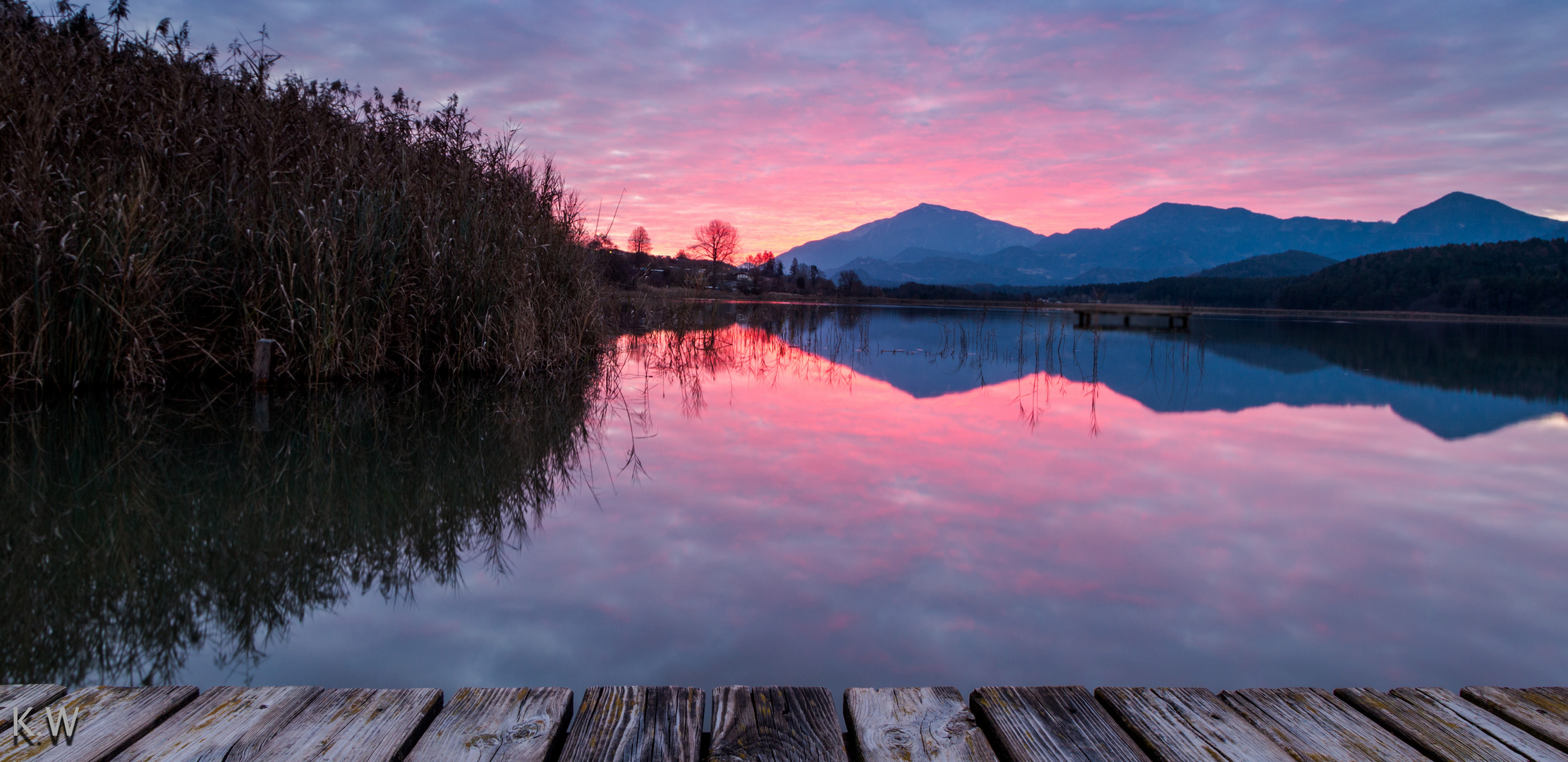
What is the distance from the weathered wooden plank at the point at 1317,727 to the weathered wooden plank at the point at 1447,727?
3 cm

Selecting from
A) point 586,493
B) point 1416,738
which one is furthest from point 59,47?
point 1416,738

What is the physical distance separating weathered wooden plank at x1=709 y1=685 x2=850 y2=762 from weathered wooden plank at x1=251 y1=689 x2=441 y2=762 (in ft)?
1.94

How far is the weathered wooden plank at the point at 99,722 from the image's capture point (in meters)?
1.30

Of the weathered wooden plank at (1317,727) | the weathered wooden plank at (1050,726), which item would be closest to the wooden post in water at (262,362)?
the weathered wooden plank at (1050,726)

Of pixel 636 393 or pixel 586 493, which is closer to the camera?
pixel 586 493

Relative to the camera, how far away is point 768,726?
57.9 inches

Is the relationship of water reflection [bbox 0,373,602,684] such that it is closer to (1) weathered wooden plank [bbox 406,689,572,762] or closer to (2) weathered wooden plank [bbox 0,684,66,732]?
(2) weathered wooden plank [bbox 0,684,66,732]

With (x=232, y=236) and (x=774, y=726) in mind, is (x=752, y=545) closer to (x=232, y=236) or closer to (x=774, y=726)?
(x=774, y=726)

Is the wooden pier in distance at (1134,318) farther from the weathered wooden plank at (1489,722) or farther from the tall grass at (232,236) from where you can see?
the weathered wooden plank at (1489,722)

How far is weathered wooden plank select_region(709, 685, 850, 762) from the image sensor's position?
138cm

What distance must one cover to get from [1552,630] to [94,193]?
31.1ft

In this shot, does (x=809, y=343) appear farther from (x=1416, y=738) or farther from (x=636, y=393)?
(x=1416, y=738)

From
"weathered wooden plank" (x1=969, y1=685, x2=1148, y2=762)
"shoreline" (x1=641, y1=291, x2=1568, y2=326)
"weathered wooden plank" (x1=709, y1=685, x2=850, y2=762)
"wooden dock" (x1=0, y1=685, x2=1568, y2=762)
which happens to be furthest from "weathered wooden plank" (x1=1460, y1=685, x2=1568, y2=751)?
"shoreline" (x1=641, y1=291, x2=1568, y2=326)

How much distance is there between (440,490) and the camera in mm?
4051
